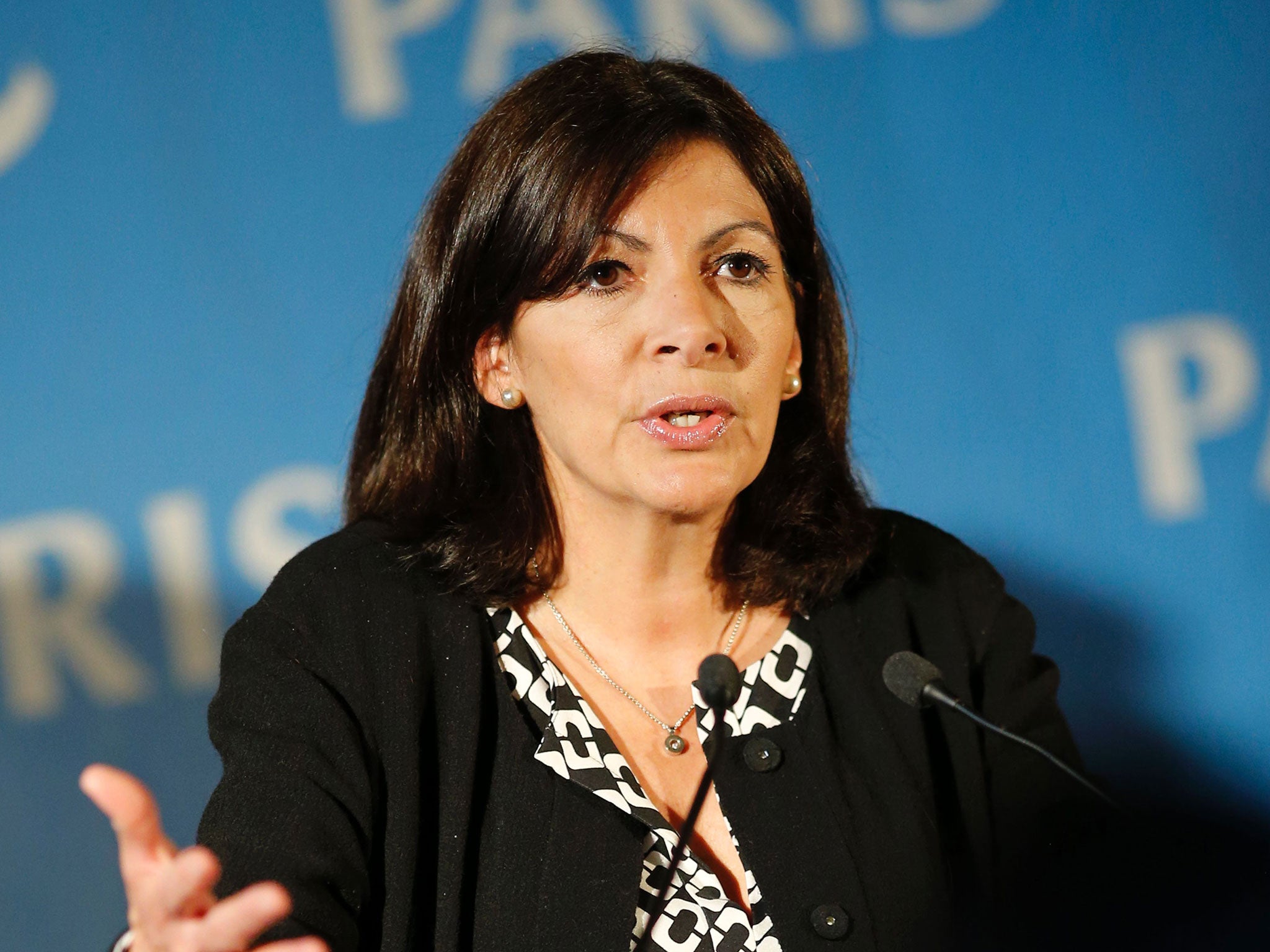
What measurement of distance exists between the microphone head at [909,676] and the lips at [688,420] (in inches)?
12.6

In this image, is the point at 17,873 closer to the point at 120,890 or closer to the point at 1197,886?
the point at 120,890

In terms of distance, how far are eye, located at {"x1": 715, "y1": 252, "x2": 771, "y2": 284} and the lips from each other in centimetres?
17

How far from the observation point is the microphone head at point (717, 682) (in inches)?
46.3

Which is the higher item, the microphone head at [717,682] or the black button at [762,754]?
the microphone head at [717,682]

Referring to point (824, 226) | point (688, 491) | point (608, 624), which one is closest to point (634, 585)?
point (608, 624)

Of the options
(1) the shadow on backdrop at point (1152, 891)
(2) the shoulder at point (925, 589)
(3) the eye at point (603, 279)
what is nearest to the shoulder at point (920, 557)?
(2) the shoulder at point (925, 589)

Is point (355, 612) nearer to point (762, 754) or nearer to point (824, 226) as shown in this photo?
point (762, 754)

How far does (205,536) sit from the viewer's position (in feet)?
6.75

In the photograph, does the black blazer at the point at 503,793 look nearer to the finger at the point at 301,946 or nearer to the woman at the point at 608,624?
the woman at the point at 608,624

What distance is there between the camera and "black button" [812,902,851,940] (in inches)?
54.2

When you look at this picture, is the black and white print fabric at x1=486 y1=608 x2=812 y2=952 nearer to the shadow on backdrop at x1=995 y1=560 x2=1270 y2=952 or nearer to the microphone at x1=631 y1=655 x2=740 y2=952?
the microphone at x1=631 y1=655 x2=740 y2=952

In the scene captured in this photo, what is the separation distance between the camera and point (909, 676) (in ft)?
4.47

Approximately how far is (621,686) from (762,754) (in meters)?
0.19

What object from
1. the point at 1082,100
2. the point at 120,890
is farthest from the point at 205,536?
the point at 1082,100
